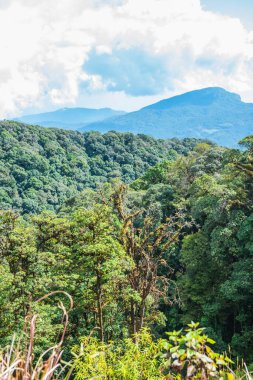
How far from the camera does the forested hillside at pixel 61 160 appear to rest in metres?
61.8

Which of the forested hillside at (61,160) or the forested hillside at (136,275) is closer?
the forested hillside at (136,275)

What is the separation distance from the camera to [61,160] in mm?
73562

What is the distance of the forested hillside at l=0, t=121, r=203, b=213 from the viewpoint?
203 feet

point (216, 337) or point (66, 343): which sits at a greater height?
point (66, 343)

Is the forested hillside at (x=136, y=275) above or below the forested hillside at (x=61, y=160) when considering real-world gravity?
below

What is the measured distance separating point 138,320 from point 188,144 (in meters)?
68.3

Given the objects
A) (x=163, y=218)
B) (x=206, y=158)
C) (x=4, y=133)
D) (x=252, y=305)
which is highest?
(x=4, y=133)

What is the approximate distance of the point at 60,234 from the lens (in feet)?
46.9

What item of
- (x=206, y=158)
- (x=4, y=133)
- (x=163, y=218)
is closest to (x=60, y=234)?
(x=163, y=218)

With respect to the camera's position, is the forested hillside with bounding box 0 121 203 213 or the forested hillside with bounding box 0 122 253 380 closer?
the forested hillside with bounding box 0 122 253 380

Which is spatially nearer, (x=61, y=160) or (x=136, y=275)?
(x=136, y=275)

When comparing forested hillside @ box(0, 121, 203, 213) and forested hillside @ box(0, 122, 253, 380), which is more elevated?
forested hillside @ box(0, 121, 203, 213)

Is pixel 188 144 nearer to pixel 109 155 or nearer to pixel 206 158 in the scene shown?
pixel 109 155

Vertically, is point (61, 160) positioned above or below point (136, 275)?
above
